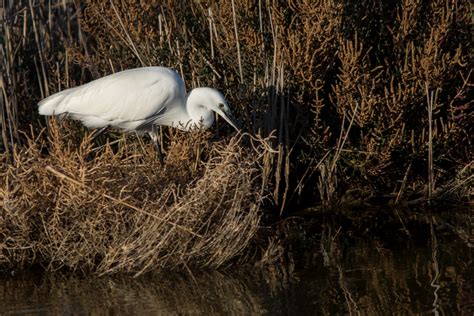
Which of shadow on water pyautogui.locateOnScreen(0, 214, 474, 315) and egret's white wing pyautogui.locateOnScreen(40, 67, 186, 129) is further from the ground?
egret's white wing pyautogui.locateOnScreen(40, 67, 186, 129)

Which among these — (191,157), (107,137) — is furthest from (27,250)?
(107,137)

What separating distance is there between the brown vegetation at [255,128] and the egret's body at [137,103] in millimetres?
198

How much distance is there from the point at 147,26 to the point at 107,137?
0.99m

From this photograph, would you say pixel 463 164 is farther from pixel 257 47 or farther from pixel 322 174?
pixel 257 47

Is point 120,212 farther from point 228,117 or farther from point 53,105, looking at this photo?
point 53,105

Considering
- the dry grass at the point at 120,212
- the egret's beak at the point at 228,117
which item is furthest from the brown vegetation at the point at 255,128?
the egret's beak at the point at 228,117

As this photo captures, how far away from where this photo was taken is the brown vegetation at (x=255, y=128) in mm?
5594

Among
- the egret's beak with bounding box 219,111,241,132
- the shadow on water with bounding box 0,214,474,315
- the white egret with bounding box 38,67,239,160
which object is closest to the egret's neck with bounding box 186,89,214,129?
the white egret with bounding box 38,67,239,160

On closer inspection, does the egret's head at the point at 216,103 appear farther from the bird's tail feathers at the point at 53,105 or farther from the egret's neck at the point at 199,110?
the bird's tail feathers at the point at 53,105

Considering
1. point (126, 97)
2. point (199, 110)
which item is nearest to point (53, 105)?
point (126, 97)

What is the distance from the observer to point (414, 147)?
689 centimetres

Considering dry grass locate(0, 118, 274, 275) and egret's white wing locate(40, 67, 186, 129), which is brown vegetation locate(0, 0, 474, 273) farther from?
egret's white wing locate(40, 67, 186, 129)

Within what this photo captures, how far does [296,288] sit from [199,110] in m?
1.91

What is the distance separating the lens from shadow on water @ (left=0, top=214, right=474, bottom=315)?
491cm
